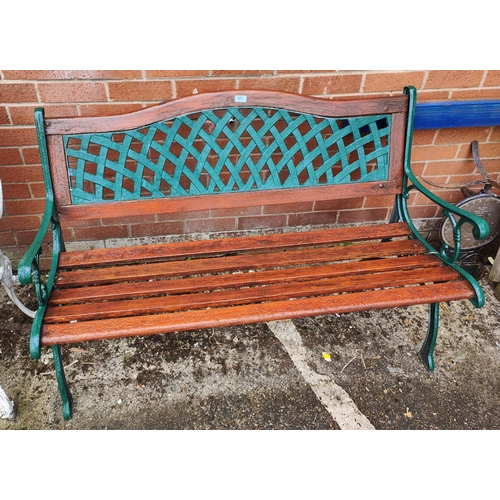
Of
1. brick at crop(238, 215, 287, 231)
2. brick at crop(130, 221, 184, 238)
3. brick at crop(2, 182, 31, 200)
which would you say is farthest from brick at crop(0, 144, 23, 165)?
brick at crop(238, 215, 287, 231)

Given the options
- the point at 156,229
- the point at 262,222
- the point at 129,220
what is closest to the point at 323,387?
the point at 262,222

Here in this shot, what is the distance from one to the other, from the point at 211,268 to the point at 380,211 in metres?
1.37

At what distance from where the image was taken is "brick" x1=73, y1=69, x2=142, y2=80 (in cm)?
217

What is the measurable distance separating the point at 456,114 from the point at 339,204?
2.64 ft

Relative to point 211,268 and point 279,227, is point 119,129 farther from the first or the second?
point 279,227

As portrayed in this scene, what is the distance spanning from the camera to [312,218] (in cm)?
286

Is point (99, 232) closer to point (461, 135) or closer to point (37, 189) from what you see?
point (37, 189)

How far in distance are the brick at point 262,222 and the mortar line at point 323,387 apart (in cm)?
65

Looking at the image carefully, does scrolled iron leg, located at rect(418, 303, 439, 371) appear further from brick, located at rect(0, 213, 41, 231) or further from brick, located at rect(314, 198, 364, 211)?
brick, located at rect(0, 213, 41, 231)

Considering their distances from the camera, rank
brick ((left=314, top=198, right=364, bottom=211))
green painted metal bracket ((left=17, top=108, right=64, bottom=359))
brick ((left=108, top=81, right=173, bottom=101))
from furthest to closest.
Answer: brick ((left=314, top=198, right=364, bottom=211)), brick ((left=108, top=81, right=173, bottom=101)), green painted metal bracket ((left=17, top=108, right=64, bottom=359))

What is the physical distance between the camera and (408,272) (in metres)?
2.01

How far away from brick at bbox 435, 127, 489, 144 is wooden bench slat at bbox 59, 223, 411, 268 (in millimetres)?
711

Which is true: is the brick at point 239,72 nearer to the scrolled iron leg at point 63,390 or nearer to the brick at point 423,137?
the brick at point 423,137
